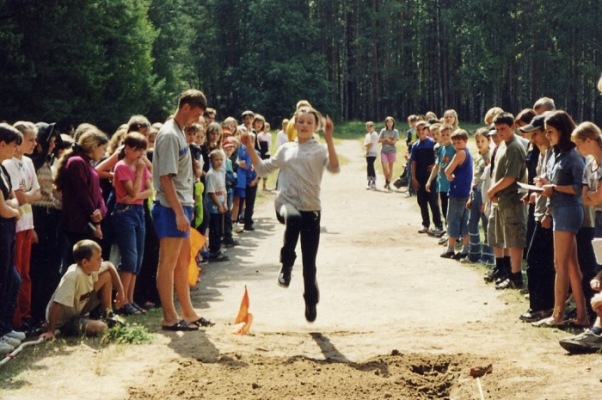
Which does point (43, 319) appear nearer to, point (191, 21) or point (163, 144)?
point (163, 144)

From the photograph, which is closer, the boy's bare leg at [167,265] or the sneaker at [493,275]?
the boy's bare leg at [167,265]

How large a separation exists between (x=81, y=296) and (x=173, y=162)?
1.55m

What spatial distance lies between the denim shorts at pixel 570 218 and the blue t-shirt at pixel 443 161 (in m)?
6.29

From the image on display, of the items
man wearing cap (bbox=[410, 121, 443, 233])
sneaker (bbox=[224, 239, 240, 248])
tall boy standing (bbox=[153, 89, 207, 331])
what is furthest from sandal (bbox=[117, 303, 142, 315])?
man wearing cap (bbox=[410, 121, 443, 233])

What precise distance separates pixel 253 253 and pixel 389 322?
5.64 metres

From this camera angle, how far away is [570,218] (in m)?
8.72

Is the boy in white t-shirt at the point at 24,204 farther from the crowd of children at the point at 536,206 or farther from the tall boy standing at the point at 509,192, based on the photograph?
the tall boy standing at the point at 509,192

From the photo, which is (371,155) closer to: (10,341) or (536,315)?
(536,315)

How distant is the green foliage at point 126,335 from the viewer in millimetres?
8250

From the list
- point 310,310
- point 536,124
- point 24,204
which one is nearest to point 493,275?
point 536,124

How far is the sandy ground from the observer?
268 inches

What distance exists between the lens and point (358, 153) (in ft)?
147

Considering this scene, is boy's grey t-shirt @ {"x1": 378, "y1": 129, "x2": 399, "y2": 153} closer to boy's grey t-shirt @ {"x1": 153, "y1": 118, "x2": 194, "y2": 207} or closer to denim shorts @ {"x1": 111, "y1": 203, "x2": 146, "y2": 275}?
denim shorts @ {"x1": 111, "y1": 203, "x2": 146, "y2": 275}

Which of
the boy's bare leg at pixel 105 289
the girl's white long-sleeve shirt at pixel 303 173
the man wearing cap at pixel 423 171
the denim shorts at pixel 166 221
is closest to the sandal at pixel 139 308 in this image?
the boy's bare leg at pixel 105 289
